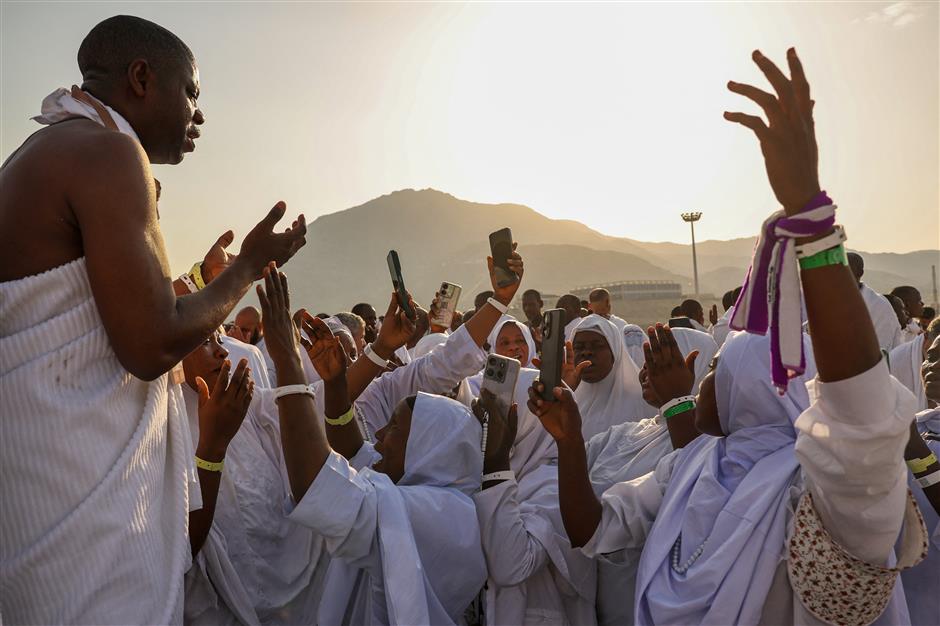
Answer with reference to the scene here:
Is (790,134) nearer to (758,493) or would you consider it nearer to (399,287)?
(758,493)

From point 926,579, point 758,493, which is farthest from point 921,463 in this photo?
point 758,493

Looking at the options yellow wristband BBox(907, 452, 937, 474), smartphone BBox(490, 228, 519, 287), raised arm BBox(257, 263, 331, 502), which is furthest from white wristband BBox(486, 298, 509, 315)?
yellow wristband BBox(907, 452, 937, 474)

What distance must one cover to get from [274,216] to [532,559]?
207cm

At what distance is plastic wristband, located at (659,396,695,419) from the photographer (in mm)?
3900

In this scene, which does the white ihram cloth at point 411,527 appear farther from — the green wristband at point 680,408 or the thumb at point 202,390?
the green wristband at point 680,408

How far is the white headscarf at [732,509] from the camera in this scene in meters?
2.76

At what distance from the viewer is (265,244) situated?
8.26 ft

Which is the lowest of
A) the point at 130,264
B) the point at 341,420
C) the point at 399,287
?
the point at 341,420

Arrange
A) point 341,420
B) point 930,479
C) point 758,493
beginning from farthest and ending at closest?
point 341,420 → point 930,479 → point 758,493

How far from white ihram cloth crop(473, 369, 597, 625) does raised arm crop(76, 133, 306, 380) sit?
184cm

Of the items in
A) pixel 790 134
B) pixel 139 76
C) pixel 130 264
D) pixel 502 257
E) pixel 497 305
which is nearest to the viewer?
pixel 790 134

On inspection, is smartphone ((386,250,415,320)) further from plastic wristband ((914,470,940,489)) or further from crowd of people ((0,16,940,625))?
plastic wristband ((914,470,940,489))

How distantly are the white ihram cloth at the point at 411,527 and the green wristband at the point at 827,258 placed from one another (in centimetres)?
192

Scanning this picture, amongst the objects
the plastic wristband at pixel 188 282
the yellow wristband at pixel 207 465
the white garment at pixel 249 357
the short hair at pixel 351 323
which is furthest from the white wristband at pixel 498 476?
the short hair at pixel 351 323
